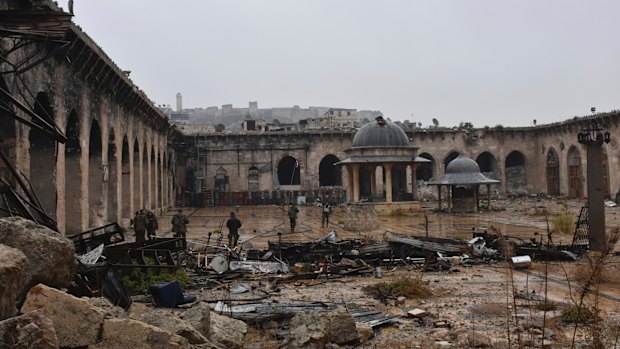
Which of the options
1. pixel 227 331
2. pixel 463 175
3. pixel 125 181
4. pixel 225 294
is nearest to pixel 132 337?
pixel 227 331

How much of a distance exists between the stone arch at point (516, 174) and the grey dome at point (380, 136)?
49.9ft

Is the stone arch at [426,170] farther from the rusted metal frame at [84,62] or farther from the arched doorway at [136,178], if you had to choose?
the rusted metal frame at [84,62]

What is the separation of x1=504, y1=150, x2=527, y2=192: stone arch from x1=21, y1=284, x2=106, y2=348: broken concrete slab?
40702 millimetres

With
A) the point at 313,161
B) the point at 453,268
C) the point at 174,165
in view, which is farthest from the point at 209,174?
the point at 453,268

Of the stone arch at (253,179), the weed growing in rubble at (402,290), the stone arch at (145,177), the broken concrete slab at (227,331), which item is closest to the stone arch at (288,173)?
the stone arch at (253,179)

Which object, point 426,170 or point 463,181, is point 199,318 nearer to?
point 463,181

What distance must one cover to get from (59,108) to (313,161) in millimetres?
27702

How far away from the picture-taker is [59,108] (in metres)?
13.7

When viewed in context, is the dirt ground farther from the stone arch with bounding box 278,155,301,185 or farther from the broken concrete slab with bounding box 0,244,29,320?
the stone arch with bounding box 278,155,301,185

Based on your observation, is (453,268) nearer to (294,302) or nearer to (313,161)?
(294,302)

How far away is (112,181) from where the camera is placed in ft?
66.8

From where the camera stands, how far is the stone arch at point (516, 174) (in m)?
41.3

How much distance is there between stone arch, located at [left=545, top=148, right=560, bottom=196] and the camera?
3819 centimetres

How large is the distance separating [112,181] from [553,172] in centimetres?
3067
